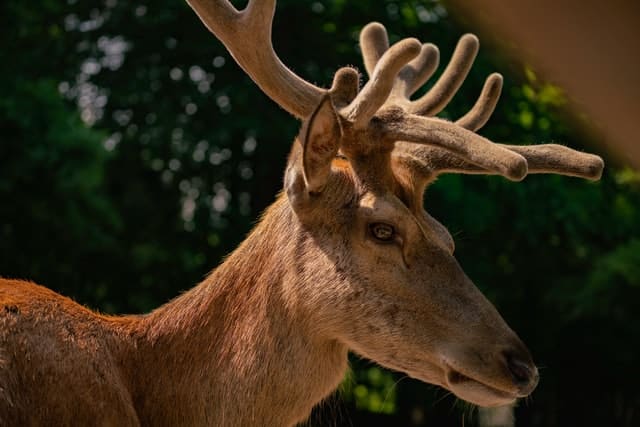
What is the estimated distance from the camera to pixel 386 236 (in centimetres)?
361

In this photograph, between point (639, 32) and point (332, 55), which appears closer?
point (639, 32)

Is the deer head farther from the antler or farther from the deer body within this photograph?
the deer body

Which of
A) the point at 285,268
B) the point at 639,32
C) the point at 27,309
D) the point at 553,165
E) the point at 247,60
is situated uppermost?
the point at 639,32

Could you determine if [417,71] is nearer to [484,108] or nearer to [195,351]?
[484,108]

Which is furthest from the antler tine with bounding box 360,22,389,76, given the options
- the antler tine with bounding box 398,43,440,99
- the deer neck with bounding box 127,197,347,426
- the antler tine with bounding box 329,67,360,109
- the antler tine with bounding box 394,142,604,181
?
the deer neck with bounding box 127,197,347,426

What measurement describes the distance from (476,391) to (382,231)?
0.65m

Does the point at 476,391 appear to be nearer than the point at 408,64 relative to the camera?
Yes

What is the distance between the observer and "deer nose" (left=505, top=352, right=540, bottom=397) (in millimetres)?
3371

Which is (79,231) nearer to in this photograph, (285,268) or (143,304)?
(143,304)

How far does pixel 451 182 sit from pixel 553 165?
24.8 feet

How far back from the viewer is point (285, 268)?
12.1 feet

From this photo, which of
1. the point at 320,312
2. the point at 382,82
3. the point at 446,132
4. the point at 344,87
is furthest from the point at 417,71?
the point at 320,312

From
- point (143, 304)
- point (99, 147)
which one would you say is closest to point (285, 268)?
point (99, 147)

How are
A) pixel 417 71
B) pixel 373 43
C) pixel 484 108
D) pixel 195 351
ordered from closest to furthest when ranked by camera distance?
→ pixel 195 351 → pixel 484 108 → pixel 417 71 → pixel 373 43
